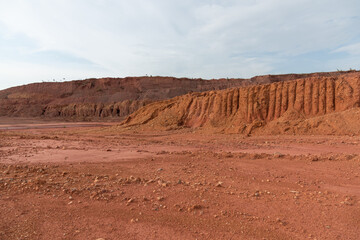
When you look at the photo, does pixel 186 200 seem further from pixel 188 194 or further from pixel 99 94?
pixel 99 94

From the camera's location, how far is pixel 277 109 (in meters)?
14.8

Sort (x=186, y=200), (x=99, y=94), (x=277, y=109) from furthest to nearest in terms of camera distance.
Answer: (x=99, y=94) → (x=277, y=109) → (x=186, y=200)

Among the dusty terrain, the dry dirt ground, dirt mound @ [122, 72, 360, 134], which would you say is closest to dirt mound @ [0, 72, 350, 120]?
Result: dirt mound @ [122, 72, 360, 134]

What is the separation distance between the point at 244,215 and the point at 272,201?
0.70 metres

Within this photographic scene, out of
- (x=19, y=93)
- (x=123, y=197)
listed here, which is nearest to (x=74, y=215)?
(x=123, y=197)

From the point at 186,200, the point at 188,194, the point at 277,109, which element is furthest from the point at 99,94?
the point at 186,200

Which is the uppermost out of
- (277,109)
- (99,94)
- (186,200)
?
(99,94)

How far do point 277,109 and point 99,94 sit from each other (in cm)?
4486

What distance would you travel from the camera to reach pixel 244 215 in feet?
10.6

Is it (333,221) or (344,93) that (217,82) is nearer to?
(344,93)

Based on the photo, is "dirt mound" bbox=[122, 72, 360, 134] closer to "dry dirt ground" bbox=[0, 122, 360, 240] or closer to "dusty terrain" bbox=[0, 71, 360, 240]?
"dusty terrain" bbox=[0, 71, 360, 240]

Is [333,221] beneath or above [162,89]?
beneath

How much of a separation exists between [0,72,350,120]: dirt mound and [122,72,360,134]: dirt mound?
873 inches

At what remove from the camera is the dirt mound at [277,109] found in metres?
11.9
